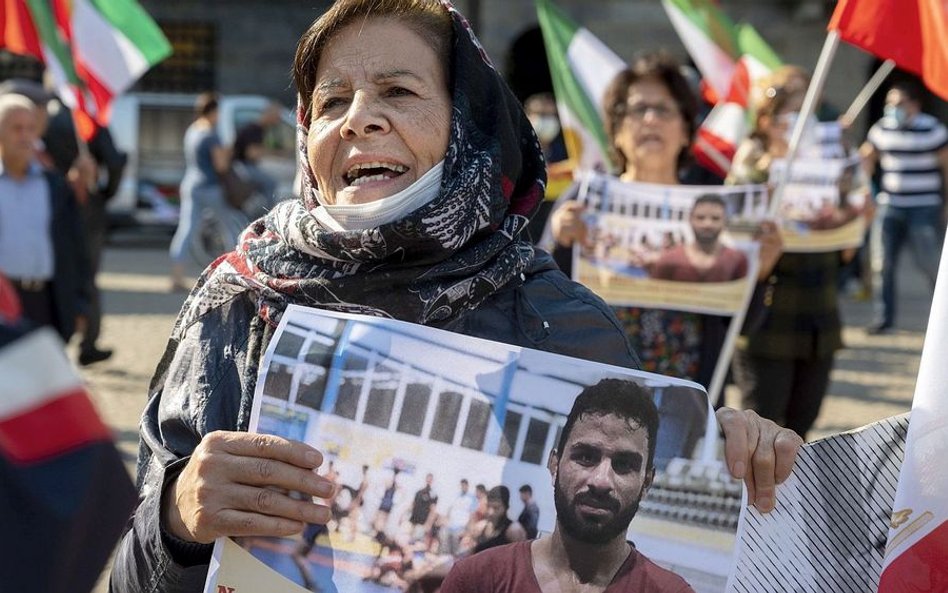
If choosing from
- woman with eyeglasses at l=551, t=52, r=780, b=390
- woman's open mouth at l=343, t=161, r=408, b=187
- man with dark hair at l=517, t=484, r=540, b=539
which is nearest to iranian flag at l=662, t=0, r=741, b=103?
woman with eyeglasses at l=551, t=52, r=780, b=390

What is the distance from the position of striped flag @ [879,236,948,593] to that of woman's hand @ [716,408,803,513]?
179mm

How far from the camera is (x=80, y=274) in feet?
24.7

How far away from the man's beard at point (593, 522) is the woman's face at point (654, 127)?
9.93 ft

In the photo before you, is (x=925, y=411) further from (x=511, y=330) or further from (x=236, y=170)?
(x=236, y=170)

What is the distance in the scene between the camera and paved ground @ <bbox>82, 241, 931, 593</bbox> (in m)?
8.38

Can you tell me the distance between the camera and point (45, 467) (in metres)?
1.54

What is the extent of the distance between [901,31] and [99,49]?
17.6 feet

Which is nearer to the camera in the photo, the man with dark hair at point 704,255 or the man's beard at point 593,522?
the man's beard at point 593,522

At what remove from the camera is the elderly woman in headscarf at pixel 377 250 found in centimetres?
220

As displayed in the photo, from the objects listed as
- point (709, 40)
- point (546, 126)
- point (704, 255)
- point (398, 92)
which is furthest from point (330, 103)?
point (546, 126)

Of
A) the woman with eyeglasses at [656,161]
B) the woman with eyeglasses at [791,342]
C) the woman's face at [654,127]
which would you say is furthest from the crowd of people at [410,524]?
the woman with eyeglasses at [791,342]

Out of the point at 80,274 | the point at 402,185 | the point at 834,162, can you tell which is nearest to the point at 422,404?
the point at 402,185

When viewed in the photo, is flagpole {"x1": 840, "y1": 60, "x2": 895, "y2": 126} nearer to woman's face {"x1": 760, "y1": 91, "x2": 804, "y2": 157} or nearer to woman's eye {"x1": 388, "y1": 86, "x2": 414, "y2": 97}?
woman's face {"x1": 760, "y1": 91, "x2": 804, "y2": 157}

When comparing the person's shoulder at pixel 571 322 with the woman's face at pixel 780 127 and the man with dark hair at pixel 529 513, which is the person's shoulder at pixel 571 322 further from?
the woman's face at pixel 780 127
